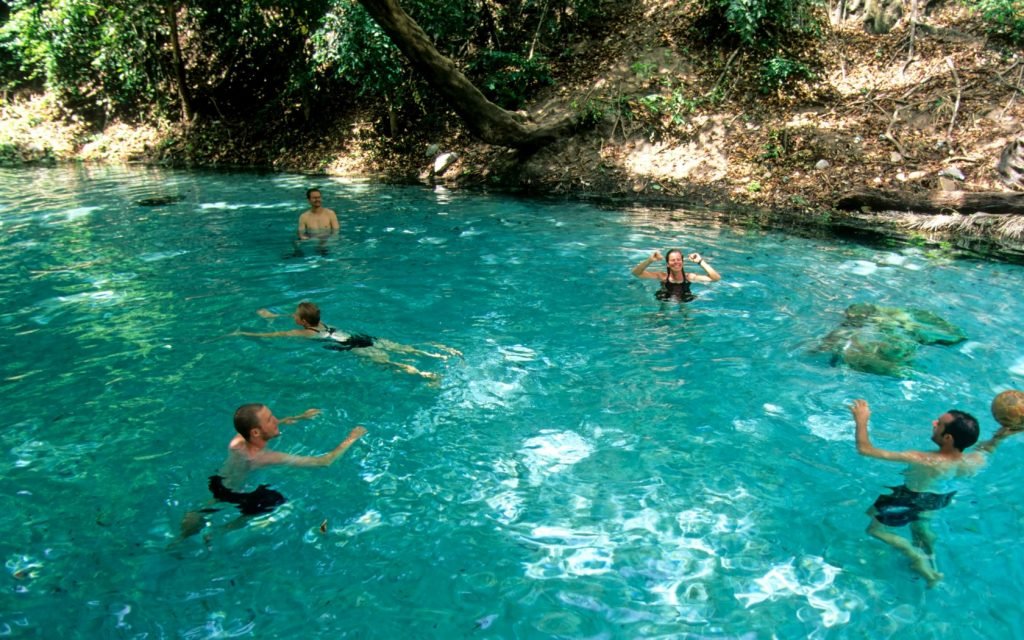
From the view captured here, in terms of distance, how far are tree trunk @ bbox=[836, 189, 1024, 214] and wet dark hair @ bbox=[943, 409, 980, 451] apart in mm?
8360

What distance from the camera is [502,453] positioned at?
511 cm

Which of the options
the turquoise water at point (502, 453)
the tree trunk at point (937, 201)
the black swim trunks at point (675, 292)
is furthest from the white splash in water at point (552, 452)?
the tree trunk at point (937, 201)

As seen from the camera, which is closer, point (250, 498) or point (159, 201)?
point (250, 498)

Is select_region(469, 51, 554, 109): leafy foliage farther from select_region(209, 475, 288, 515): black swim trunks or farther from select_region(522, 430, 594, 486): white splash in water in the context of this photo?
select_region(209, 475, 288, 515): black swim trunks

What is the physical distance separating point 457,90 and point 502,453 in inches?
409

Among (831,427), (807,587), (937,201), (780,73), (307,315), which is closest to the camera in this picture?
(807,587)

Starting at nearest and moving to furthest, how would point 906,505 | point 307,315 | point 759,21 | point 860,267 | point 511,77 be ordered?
point 906,505
point 307,315
point 860,267
point 759,21
point 511,77

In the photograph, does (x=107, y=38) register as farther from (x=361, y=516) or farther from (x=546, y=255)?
(x=361, y=516)

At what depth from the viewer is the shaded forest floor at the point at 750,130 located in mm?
12391

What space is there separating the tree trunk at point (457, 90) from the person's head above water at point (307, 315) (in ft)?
22.6

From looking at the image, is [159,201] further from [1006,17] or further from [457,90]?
[1006,17]

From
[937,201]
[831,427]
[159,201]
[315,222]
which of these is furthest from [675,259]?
[159,201]

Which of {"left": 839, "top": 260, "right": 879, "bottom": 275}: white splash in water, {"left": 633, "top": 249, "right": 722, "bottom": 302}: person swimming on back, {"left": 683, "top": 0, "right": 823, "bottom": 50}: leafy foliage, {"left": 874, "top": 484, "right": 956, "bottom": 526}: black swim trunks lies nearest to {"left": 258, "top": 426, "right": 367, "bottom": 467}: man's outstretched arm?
{"left": 874, "top": 484, "right": 956, "bottom": 526}: black swim trunks

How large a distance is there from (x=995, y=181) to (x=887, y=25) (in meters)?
5.95
